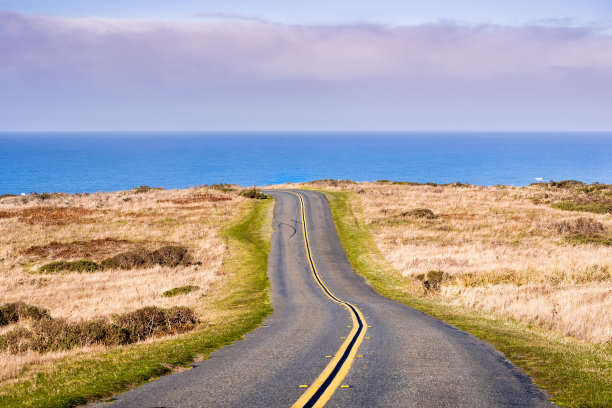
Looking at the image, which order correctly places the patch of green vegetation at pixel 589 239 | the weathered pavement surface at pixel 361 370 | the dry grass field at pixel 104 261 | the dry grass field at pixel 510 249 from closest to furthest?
the weathered pavement surface at pixel 361 370
the dry grass field at pixel 104 261
the dry grass field at pixel 510 249
the patch of green vegetation at pixel 589 239

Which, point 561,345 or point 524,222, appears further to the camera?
point 524,222

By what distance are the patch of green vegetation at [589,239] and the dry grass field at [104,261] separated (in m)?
28.0

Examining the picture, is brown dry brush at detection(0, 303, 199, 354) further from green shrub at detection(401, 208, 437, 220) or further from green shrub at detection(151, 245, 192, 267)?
green shrub at detection(401, 208, 437, 220)

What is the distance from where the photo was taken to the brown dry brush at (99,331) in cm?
1409

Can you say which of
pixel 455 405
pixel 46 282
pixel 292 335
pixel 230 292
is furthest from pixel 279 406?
pixel 46 282

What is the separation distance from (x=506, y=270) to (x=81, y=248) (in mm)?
31629

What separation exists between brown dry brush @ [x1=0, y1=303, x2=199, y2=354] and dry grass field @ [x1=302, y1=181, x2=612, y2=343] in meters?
13.0

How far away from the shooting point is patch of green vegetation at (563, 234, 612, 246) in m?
36.2

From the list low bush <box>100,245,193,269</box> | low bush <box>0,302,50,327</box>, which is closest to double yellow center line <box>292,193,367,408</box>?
low bush <box>0,302,50,327</box>

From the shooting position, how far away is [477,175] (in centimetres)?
17475

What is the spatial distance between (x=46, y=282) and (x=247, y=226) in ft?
65.7

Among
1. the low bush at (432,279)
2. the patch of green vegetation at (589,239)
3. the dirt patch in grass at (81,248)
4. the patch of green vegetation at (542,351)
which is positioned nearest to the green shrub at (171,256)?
the dirt patch in grass at (81,248)

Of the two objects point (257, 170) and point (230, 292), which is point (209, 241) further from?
point (257, 170)

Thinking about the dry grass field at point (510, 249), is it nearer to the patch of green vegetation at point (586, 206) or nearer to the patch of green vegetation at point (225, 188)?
the patch of green vegetation at point (586, 206)
